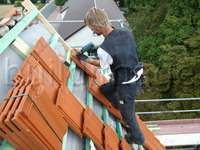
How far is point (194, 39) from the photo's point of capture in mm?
10617

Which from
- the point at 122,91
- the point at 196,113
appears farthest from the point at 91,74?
the point at 196,113

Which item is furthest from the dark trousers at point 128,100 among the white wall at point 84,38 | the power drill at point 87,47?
the white wall at point 84,38

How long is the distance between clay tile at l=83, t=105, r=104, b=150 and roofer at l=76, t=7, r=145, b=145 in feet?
1.63

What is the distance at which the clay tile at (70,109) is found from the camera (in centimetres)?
182

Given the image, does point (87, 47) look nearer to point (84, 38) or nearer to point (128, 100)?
point (128, 100)

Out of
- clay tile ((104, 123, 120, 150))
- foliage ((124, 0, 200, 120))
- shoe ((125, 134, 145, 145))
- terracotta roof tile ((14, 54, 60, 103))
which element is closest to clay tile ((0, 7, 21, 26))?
terracotta roof tile ((14, 54, 60, 103))

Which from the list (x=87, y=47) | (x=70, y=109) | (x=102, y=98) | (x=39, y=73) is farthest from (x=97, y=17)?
(x=102, y=98)

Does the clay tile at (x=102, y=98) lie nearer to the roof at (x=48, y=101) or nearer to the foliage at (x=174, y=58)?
the roof at (x=48, y=101)

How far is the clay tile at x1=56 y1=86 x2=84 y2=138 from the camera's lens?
182 centimetres

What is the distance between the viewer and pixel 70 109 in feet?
6.36

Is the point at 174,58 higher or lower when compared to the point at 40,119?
Answer: lower

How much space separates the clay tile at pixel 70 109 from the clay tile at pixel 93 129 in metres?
0.07

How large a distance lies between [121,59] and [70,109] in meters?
0.88

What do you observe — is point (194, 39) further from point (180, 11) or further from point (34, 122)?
point (34, 122)
